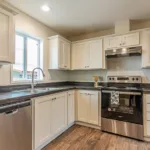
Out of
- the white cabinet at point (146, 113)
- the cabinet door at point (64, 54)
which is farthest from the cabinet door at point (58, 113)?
the white cabinet at point (146, 113)

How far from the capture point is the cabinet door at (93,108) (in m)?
2.86

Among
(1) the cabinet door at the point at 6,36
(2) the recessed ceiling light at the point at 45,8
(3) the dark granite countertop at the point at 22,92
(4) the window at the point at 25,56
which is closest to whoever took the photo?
(3) the dark granite countertop at the point at 22,92

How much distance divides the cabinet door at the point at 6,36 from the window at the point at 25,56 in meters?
0.59

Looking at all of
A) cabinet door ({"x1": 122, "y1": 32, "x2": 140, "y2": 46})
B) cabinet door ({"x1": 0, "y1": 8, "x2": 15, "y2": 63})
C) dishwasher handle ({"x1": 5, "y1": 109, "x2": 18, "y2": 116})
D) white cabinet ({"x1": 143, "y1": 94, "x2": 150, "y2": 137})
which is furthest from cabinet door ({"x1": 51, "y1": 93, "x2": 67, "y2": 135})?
cabinet door ({"x1": 122, "y1": 32, "x2": 140, "y2": 46})

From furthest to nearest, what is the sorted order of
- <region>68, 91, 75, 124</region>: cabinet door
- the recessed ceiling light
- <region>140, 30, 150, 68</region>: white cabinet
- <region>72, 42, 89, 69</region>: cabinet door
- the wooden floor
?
<region>72, 42, 89, 69</region>: cabinet door, <region>68, 91, 75, 124</region>: cabinet door, <region>140, 30, 150, 68</region>: white cabinet, the recessed ceiling light, the wooden floor

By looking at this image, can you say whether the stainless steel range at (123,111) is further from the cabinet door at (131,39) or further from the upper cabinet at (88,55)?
the cabinet door at (131,39)

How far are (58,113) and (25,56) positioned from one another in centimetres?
142

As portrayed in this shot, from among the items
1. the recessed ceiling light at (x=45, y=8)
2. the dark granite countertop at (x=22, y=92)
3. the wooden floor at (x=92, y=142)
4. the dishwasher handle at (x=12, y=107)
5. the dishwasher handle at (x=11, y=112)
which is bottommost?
the wooden floor at (x=92, y=142)

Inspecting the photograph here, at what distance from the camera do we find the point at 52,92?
2.27 meters

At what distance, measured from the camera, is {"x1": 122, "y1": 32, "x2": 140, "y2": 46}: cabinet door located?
2760 millimetres

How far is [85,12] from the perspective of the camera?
8.43 feet

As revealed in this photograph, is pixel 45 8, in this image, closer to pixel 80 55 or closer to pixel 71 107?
pixel 80 55

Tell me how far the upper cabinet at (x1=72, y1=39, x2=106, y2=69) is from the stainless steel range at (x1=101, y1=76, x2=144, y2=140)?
2.68 ft

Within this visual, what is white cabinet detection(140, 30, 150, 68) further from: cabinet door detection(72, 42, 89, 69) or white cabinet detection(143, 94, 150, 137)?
cabinet door detection(72, 42, 89, 69)
